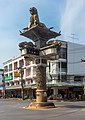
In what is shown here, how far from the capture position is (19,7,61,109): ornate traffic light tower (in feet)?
100

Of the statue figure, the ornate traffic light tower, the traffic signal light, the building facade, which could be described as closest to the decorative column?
the ornate traffic light tower

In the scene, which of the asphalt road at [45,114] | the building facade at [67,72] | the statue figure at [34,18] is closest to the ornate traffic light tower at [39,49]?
the statue figure at [34,18]

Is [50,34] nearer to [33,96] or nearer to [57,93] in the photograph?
[57,93]

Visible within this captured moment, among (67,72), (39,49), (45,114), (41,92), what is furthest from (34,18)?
(67,72)

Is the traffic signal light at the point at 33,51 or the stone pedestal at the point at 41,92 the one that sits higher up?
the traffic signal light at the point at 33,51

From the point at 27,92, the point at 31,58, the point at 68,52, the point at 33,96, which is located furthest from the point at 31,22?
the point at 27,92

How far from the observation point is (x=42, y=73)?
3139 cm

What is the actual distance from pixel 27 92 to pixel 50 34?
48.2 meters

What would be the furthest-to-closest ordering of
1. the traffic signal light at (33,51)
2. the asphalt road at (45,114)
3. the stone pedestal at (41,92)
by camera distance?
the traffic signal light at (33,51) → the stone pedestal at (41,92) → the asphalt road at (45,114)

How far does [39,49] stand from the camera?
105 ft

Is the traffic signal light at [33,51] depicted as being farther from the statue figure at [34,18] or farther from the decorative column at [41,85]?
the statue figure at [34,18]

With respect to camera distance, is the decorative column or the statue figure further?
the statue figure

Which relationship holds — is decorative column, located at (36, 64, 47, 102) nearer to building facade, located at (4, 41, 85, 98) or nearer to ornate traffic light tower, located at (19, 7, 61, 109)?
ornate traffic light tower, located at (19, 7, 61, 109)

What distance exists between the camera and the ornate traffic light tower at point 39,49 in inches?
1203
